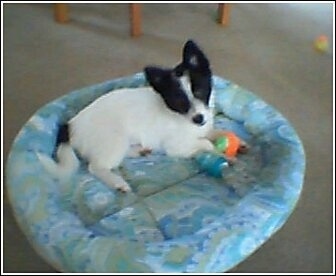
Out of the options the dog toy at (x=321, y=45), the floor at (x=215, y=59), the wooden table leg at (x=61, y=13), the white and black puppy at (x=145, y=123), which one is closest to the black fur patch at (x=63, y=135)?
the white and black puppy at (x=145, y=123)

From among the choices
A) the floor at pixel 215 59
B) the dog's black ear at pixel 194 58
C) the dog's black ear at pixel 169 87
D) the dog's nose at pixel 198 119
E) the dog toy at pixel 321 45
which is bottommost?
the floor at pixel 215 59

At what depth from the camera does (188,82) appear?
180 cm

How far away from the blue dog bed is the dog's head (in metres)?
0.20

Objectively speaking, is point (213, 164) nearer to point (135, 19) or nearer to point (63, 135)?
point (63, 135)

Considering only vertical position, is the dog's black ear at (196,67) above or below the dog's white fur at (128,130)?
above

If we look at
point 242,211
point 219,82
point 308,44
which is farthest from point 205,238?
point 308,44

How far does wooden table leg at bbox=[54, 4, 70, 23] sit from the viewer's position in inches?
119

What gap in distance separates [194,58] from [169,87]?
105 millimetres

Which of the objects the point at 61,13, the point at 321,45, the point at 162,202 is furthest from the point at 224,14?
the point at 162,202

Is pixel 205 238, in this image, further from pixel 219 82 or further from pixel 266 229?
pixel 219 82

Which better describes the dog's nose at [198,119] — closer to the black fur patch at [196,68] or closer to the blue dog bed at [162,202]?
the black fur patch at [196,68]

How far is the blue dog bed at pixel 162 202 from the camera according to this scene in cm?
154

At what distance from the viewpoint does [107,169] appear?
188 cm

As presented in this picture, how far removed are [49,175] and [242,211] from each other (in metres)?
0.55
